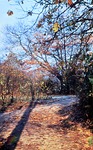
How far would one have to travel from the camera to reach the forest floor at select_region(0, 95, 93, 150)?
705cm

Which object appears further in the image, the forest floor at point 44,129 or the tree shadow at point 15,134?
the forest floor at point 44,129

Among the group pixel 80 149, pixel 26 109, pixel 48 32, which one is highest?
pixel 48 32

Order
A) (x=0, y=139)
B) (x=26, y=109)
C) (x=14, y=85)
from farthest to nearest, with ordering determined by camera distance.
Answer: (x=14, y=85)
(x=26, y=109)
(x=0, y=139)

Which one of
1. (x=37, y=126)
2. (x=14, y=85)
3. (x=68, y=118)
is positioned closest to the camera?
(x=37, y=126)

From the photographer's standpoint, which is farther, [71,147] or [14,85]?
[14,85]

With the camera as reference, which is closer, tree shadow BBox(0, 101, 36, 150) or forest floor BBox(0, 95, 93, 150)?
tree shadow BBox(0, 101, 36, 150)

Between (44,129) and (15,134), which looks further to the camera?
(44,129)

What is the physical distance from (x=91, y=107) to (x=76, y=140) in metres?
1.52

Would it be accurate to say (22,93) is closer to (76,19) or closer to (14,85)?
(14,85)

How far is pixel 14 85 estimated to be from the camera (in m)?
14.2

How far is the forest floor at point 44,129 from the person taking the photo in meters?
7.05

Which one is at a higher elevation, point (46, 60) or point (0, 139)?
point (46, 60)

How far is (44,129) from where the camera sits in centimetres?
835

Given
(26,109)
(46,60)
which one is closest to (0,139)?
(26,109)
